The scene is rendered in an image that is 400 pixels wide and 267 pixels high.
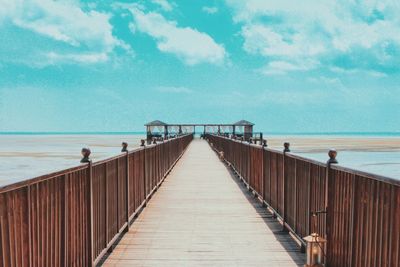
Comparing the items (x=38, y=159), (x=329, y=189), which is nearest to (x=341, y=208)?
(x=329, y=189)

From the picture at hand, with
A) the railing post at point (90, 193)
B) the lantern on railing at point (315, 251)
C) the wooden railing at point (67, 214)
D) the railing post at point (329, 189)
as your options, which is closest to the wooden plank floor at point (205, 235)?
the wooden railing at point (67, 214)

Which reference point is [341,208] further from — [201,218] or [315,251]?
[201,218]

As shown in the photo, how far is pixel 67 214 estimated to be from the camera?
15.0ft

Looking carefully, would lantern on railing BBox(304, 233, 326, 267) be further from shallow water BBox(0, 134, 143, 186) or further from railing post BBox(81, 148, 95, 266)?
shallow water BBox(0, 134, 143, 186)

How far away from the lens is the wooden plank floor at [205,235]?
6.34 metres

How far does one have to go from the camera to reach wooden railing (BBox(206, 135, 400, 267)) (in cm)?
382

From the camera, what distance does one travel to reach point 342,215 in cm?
498

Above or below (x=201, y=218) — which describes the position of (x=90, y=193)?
above

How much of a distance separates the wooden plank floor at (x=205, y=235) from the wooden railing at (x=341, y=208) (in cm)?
48

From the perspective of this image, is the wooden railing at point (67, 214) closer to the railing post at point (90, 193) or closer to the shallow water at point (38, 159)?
the railing post at point (90, 193)

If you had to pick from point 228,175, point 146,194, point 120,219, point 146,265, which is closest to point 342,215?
point 146,265

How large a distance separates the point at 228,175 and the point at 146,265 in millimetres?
11490

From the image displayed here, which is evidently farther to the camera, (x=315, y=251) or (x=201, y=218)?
(x=201, y=218)

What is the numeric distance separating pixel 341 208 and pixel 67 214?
2998mm
